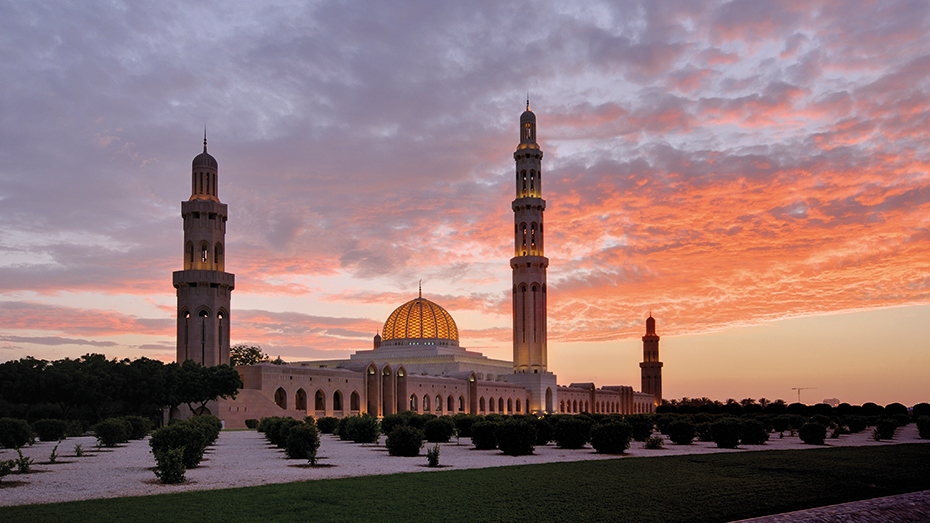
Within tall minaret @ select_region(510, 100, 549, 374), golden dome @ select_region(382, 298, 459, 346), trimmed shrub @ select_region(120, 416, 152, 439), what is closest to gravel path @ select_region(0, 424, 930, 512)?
trimmed shrub @ select_region(120, 416, 152, 439)

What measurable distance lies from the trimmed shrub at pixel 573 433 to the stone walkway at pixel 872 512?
39.5ft

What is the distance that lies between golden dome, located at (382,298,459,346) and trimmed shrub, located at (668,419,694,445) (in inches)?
2327

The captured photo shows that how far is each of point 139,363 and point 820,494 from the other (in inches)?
1523

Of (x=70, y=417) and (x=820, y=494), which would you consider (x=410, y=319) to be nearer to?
(x=70, y=417)

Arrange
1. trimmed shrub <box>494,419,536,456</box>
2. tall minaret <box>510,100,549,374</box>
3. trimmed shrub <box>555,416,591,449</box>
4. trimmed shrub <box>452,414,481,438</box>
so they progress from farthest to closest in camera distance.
Answer: tall minaret <box>510,100,549,374</box>
trimmed shrub <box>452,414,481,438</box>
trimmed shrub <box>555,416,591,449</box>
trimmed shrub <box>494,419,536,456</box>

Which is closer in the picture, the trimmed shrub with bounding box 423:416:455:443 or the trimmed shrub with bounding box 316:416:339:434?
the trimmed shrub with bounding box 423:416:455:443

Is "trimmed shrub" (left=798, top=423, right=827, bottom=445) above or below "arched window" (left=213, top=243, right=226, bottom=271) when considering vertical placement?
below

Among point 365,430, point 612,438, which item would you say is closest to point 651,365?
point 365,430

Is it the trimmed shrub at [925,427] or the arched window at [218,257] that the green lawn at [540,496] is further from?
the arched window at [218,257]

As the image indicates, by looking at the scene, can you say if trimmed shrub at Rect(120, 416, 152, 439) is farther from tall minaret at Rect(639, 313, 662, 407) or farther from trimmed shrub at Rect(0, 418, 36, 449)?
tall minaret at Rect(639, 313, 662, 407)

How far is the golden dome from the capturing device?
289 feet

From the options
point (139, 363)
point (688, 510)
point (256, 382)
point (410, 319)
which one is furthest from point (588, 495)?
point (410, 319)

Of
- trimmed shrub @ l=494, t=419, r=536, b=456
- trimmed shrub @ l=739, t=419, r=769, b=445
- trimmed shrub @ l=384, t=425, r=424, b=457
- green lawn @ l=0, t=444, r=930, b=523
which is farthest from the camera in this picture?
trimmed shrub @ l=739, t=419, r=769, b=445

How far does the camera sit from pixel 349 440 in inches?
1281
